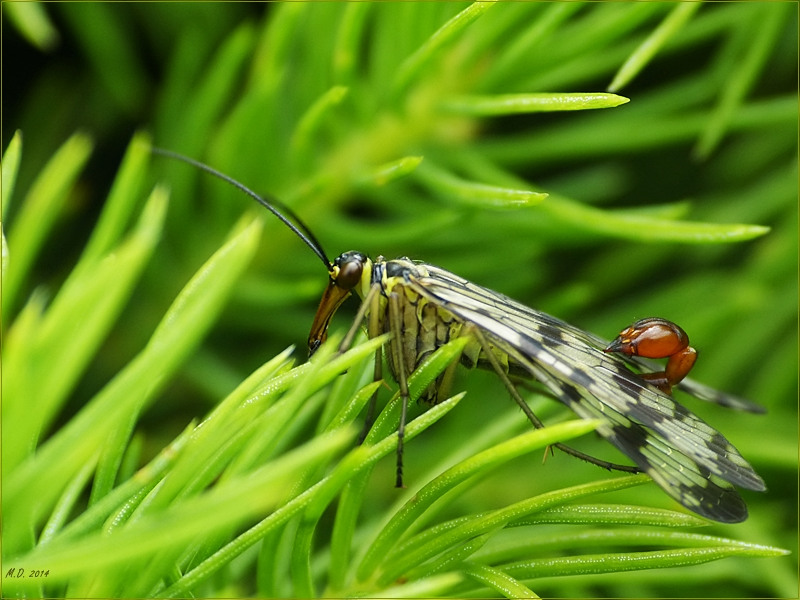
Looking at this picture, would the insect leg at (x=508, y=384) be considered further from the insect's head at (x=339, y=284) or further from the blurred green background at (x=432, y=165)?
the insect's head at (x=339, y=284)

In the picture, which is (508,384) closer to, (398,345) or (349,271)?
(398,345)

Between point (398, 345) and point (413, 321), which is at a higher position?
point (413, 321)

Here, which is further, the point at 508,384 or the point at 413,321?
the point at 413,321

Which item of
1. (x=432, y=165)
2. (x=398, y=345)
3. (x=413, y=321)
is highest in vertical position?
(x=432, y=165)

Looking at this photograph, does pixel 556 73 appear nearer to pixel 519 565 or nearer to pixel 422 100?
pixel 422 100

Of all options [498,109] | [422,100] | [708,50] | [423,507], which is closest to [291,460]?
[423,507]

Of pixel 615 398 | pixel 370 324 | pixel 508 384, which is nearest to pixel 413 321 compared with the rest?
pixel 370 324
